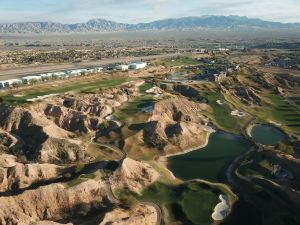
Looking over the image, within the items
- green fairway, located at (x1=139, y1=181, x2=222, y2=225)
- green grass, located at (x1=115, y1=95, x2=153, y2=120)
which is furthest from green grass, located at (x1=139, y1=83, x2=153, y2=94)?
green fairway, located at (x1=139, y1=181, x2=222, y2=225)

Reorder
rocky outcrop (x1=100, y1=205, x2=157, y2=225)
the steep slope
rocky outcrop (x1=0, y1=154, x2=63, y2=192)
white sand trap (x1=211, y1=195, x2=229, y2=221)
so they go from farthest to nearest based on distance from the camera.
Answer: the steep slope < rocky outcrop (x1=0, y1=154, x2=63, y2=192) < white sand trap (x1=211, y1=195, x2=229, y2=221) < rocky outcrop (x1=100, y1=205, x2=157, y2=225)

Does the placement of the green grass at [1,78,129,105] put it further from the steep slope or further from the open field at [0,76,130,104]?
the steep slope

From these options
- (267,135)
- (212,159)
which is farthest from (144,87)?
(212,159)

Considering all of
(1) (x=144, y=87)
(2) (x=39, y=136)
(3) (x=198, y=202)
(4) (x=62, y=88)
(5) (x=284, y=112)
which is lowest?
(5) (x=284, y=112)

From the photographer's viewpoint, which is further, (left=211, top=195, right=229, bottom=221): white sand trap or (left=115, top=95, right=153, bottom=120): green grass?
(left=115, top=95, right=153, bottom=120): green grass

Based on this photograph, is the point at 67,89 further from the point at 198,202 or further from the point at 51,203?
the point at 198,202

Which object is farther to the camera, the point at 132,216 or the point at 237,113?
the point at 237,113

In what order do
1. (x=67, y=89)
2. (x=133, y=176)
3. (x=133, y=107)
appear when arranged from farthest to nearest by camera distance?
1. (x=67, y=89)
2. (x=133, y=107)
3. (x=133, y=176)

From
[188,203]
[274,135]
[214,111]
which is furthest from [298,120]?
[188,203]
